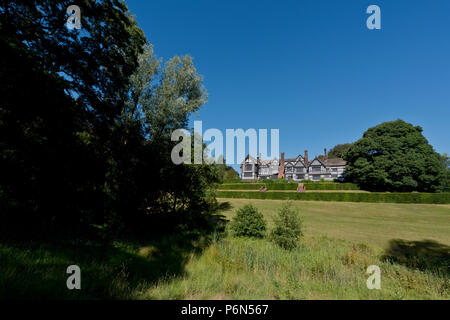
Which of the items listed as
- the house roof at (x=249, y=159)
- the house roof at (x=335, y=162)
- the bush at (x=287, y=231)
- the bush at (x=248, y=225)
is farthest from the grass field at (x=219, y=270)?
the house roof at (x=249, y=159)

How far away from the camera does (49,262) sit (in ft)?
12.1

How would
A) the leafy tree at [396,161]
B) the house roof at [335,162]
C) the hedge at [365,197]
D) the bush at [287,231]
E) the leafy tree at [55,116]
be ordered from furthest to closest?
the house roof at [335,162], the leafy tree at [396,161], the hedge at [365,197], the bush at [287,231], the leafy tree at [55,116]

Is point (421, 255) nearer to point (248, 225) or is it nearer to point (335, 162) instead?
Result: point (248, 225)

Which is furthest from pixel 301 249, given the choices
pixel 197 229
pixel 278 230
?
pixel 197 229

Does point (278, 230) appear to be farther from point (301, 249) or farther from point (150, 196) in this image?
point (150, 196)

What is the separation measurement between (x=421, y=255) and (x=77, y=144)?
1486cm

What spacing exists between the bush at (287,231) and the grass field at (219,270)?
419mm

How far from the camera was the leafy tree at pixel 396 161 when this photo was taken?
26172 mm

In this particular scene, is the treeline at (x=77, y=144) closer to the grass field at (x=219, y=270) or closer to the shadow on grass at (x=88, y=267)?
the shadow on grass at (x=88, y=267)

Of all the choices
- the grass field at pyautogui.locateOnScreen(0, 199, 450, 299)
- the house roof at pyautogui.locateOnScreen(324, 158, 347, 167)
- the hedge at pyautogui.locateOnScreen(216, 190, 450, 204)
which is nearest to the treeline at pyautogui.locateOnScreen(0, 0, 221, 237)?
the grass field at pyautogui.locateOnScreen(0, 199, 450, 299)

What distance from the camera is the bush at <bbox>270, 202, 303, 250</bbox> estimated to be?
6941 mm

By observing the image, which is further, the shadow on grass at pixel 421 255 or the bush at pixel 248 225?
the bush at pixel 248 225

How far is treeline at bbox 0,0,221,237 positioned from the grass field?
1.74 m

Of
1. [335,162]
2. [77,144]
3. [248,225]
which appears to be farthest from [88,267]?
[335,162]
